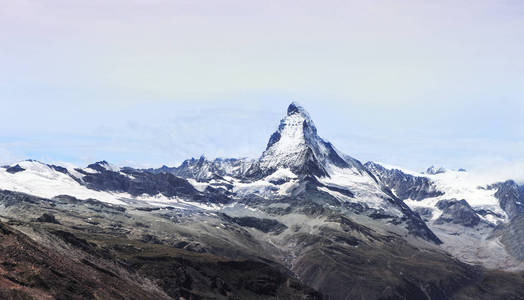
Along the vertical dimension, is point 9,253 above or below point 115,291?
above

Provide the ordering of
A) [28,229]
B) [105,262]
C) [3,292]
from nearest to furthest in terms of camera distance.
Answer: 1. [3,292]
2. [28,229]
3. [105,262]

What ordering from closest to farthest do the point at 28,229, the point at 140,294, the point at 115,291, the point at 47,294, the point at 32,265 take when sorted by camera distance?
the point at 47,294 → the point at 32,265 → the point at 115,291 → the point at 140,294 → the point at 28,229

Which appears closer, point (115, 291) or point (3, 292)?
point (3, 292)

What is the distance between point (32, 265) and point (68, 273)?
463 inches

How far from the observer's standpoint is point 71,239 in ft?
650

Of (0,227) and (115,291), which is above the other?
(0,227)

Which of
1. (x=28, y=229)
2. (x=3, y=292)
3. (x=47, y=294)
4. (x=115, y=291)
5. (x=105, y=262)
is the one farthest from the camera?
(x=105, y=262)

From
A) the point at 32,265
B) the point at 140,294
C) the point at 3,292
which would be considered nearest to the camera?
the point at 3,292

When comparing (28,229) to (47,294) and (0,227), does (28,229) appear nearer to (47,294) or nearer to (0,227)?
(0,227)

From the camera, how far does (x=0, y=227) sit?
13262 centimetres

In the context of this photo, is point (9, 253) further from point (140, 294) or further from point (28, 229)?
point (28, 229)

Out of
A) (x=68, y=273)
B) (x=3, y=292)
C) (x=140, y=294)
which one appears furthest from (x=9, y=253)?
(x=140, y=294)

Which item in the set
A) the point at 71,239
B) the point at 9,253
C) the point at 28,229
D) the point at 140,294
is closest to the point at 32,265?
the point at 9,253

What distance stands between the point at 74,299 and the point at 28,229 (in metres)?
71.9
